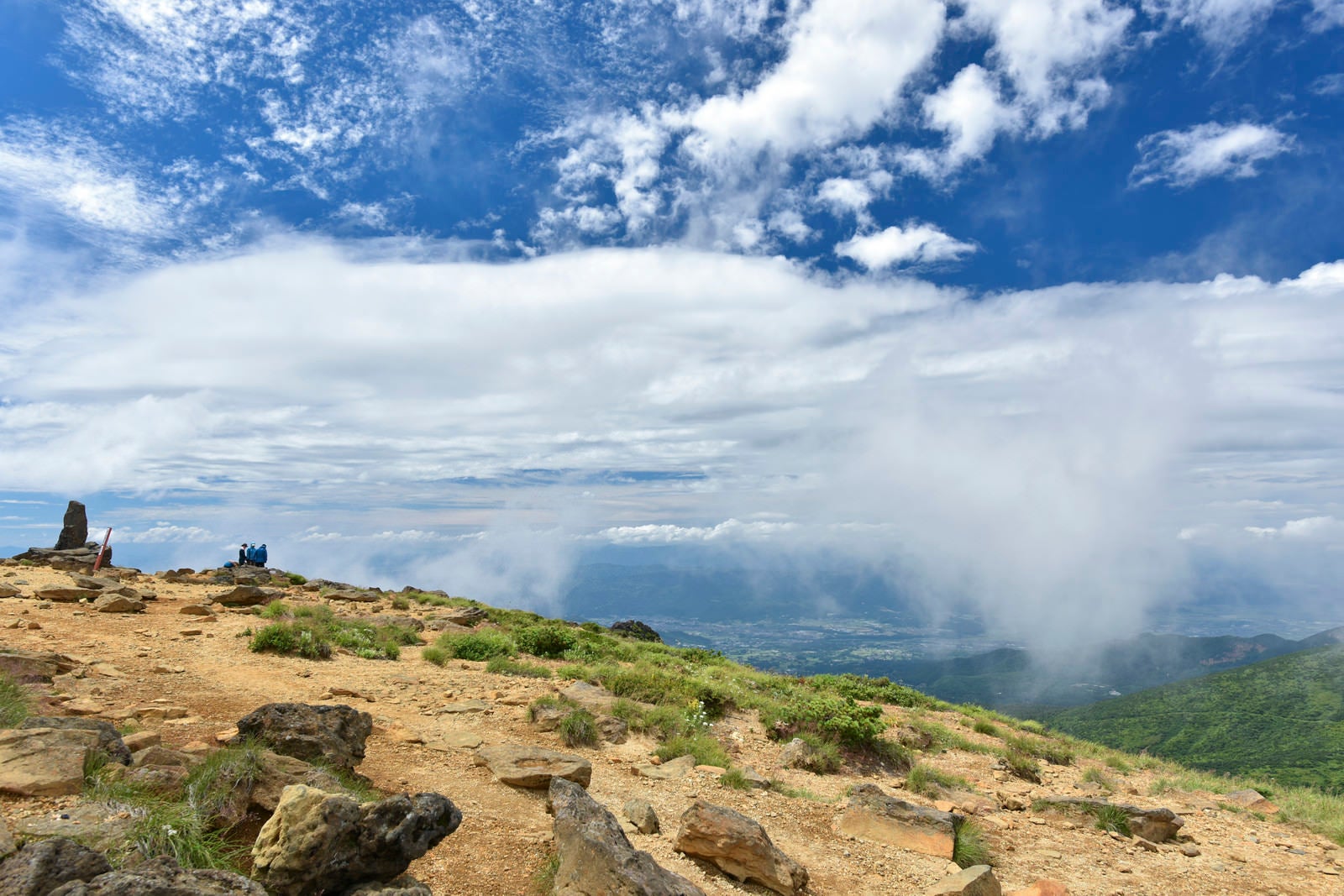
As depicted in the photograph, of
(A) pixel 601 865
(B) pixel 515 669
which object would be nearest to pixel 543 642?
(B) pixel 515 669

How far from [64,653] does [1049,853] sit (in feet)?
67.1

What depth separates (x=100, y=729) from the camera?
732cm

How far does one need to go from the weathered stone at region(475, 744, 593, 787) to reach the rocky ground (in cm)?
17

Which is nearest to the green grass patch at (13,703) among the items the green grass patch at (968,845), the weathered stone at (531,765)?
the weathered stone at (531,765)

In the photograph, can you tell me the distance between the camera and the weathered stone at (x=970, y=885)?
27.4 ft

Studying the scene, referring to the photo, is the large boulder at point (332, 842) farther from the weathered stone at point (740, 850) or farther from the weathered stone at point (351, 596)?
the weathered stone at point (351, 596)

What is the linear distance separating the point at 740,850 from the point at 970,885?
2.89 m

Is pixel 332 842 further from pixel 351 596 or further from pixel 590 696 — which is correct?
pixel 351 596

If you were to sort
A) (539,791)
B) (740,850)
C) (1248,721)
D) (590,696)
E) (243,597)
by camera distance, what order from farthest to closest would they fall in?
(1248,721), (243,597), (590,696), (539,791), (740,850)

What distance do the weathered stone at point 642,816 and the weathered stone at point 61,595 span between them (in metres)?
23.6

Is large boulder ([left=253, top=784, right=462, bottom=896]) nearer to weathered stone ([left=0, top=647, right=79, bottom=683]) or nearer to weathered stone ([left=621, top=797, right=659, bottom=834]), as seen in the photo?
weathered stone ([left=621, top=797, right=659, bottom=834])

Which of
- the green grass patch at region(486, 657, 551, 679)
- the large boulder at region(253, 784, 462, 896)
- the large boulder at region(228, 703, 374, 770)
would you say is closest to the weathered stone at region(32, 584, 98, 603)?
the green grass patch at region(486, 657, 551, 679)

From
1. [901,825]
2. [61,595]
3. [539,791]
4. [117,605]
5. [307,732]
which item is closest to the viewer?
[307,732]

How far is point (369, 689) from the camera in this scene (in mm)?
15633
